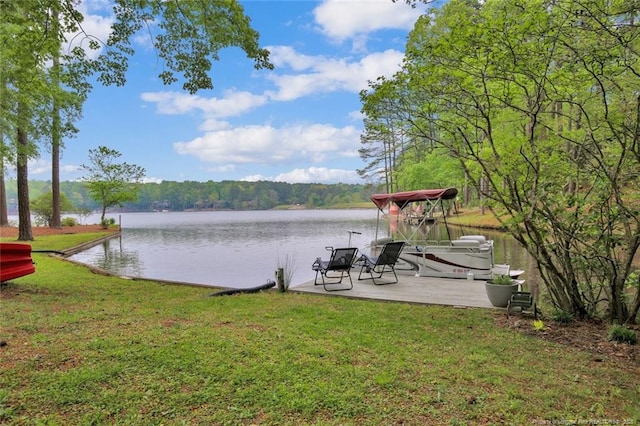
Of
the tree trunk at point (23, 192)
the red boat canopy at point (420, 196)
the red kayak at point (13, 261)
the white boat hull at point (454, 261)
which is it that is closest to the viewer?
the red kayak at point (13, 261)

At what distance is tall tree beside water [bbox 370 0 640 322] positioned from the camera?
407 centimetres

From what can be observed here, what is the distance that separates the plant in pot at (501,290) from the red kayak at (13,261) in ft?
25.6

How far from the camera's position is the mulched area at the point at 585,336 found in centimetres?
392

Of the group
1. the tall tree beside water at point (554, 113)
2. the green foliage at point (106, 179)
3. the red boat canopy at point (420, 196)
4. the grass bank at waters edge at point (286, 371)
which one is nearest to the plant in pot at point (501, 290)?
the tall tree beside water at point (554, 113)

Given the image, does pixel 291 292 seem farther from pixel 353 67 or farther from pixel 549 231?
pixel 353 67

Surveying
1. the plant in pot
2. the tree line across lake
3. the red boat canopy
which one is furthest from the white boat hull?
the tree line across lake

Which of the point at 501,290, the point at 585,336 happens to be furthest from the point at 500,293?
the point at 585,336

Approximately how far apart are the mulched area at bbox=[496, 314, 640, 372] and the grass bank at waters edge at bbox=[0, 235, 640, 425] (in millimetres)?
222

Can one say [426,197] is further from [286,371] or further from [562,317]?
[286,371]

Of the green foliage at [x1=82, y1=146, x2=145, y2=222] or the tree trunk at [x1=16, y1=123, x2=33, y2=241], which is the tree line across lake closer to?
the green foliage at [x1=82, y1=146, x2=145, y2=222]

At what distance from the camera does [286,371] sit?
305cm

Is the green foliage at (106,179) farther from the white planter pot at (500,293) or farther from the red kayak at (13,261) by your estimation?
the white planter pot at (500,293)

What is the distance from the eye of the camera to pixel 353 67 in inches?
396

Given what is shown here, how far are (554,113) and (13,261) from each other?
28.3 ft
